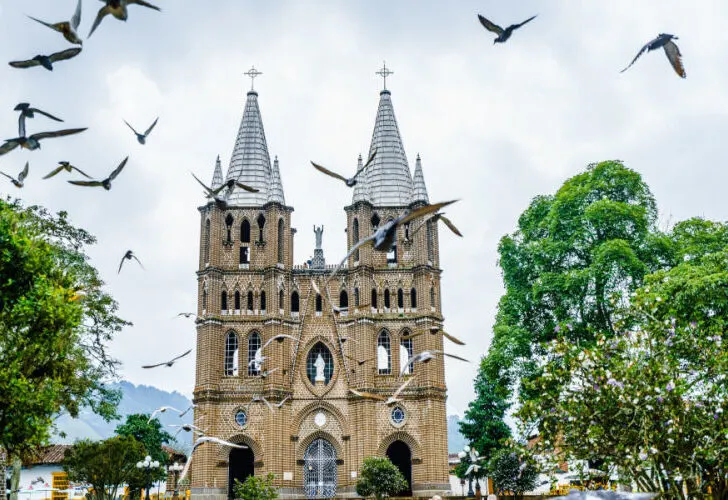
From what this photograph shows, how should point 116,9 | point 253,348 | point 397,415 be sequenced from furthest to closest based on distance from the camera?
point 253,348
point 397,415
point 116,9

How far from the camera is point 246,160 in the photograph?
4400cm

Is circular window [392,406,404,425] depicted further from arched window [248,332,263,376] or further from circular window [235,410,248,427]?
circular window [235,410,248,427]

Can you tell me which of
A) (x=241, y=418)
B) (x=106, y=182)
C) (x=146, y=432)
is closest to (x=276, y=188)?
(x=241, y=418)

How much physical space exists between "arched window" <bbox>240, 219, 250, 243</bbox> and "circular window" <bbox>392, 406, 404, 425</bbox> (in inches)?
457

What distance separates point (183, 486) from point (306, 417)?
9.23 meters

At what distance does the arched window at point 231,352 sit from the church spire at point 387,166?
33.2 feet

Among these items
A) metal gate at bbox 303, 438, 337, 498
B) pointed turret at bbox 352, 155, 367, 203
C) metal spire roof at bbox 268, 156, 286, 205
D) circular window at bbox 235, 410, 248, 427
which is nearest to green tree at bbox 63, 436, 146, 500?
circular window at bbox 235, 410, 248, 427

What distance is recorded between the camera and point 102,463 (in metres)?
29.7

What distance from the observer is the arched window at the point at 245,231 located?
43.0 meters

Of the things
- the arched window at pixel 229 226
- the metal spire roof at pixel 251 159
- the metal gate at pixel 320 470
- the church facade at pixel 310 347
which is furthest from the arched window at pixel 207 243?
the metal gate at pixel 320 470

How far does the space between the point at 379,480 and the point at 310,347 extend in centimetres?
829

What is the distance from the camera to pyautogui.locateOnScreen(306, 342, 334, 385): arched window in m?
41.0

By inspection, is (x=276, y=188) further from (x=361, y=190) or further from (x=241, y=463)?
(x=241, y=463)

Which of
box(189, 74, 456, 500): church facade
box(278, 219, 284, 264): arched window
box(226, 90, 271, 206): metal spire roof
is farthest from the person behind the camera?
box(226, 90, 271, 206): metal spire roof
